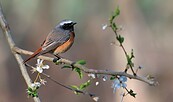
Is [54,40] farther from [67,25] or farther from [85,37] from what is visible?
[85,37]

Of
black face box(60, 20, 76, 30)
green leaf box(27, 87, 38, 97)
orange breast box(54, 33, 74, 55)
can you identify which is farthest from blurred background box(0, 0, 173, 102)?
green leaf box(27, 87, 38, 97)

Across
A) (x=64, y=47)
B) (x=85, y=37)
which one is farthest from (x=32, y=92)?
(x=85, y=37)

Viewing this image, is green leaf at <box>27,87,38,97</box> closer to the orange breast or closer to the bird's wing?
the bird's wing

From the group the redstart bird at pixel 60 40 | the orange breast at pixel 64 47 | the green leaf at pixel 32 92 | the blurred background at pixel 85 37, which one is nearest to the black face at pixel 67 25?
the redstart bird at pixel 60 40

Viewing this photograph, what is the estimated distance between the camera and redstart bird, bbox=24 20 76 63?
452 cm

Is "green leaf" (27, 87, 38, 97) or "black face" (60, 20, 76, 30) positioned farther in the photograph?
"black face" (60, 20, 76, 30)

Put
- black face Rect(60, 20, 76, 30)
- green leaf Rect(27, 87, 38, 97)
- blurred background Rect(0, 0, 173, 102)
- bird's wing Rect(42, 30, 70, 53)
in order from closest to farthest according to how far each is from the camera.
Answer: green leaf Rect(27, 87, 38, 97)
bird's wing Rect(42, 30, 70, 53)
black face Rect(60, 20, 76, 30)
blurred background Rect(0, 0, 173, 102)

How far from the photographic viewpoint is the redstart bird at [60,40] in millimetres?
4520

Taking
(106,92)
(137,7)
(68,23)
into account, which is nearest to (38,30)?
(106,92)

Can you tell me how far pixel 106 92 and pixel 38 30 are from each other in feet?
13.3

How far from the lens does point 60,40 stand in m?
4.67

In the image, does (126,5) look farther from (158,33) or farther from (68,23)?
(68,23)

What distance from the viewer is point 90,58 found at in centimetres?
2294

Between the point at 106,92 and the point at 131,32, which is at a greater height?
the point at 131,32
